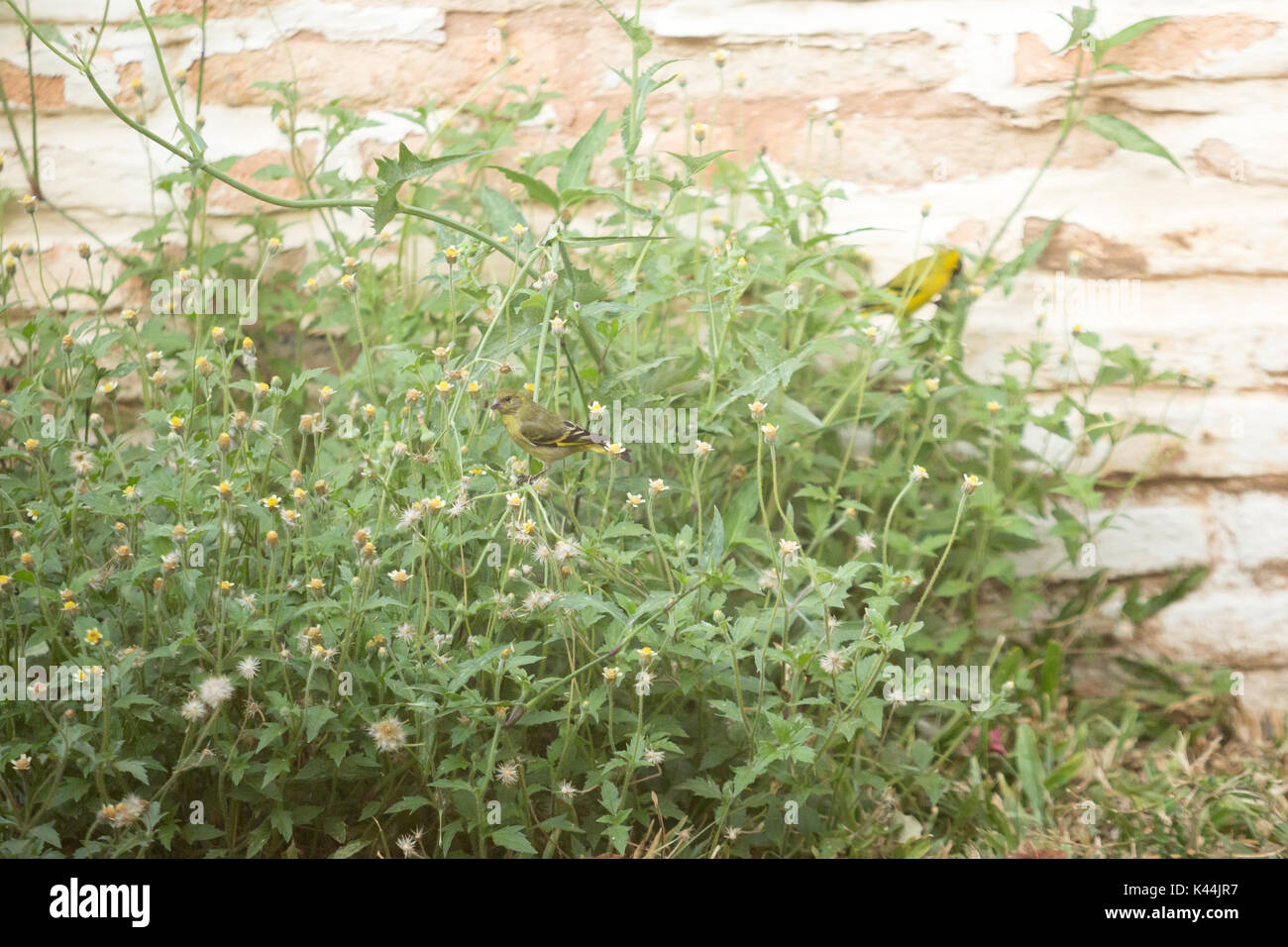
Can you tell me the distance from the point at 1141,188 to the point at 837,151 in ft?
2.63

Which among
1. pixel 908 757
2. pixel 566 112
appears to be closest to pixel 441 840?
pixel 908 757

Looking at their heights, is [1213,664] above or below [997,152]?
below

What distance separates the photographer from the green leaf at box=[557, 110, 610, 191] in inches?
72.0

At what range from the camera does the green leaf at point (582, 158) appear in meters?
1.83

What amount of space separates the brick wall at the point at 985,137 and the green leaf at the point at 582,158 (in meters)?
0.88

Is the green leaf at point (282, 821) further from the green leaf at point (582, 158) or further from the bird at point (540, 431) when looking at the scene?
the green leaf at point (582, 158)

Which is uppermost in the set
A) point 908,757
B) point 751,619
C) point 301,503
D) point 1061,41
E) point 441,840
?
point 1061,41

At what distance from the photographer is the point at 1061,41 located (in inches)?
102

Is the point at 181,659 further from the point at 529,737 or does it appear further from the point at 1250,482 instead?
the point at 1250,482

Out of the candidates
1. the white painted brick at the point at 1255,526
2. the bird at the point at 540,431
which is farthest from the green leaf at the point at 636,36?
the white painted brick at the point at 1255,526

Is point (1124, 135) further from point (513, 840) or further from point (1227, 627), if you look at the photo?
point (513, 840)

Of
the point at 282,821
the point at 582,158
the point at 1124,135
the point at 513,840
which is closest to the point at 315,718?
the point at 282,821
